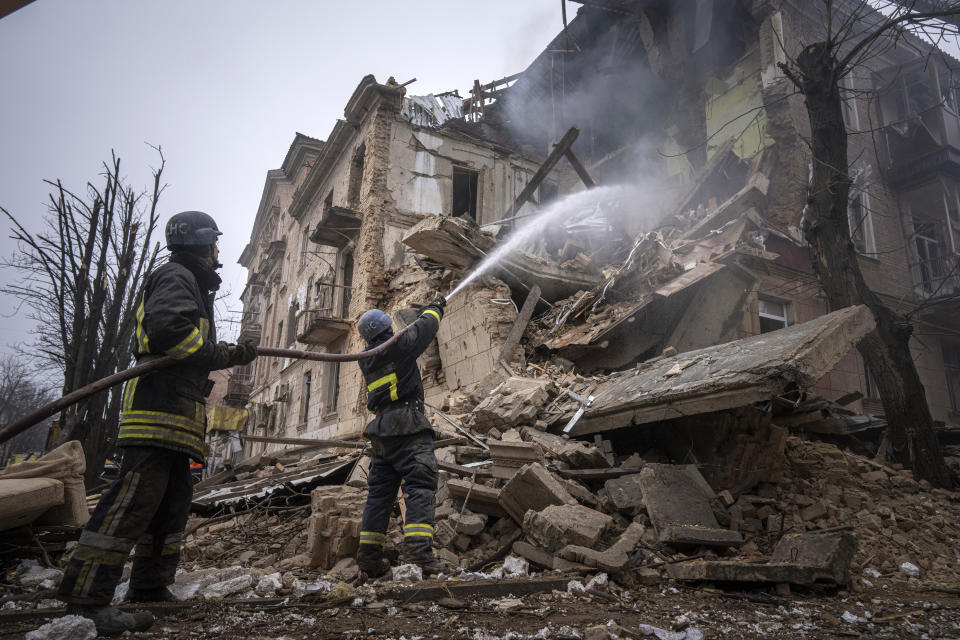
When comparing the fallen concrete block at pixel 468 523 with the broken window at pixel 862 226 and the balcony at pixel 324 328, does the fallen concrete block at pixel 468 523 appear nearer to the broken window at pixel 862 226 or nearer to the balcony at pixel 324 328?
the balcony at pixel 324 328

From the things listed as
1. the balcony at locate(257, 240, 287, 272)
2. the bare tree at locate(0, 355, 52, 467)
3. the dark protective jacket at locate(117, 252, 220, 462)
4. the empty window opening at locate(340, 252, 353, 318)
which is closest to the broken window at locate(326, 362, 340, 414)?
the empty window opening at locate(340, 252, 353, 318)

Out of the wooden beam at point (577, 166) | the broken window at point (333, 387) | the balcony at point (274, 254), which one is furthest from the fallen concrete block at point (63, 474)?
the balcony at point (274, 254)

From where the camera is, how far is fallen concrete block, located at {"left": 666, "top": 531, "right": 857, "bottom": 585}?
10.7ft

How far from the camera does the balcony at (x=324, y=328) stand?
15.8m

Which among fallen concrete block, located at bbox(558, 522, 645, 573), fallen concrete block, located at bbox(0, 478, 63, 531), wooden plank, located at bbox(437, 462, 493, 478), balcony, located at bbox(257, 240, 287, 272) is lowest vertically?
fallen concrete block, located at bbox(558, 522, 645, 573)

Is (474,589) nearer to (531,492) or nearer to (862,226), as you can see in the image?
(531,492)

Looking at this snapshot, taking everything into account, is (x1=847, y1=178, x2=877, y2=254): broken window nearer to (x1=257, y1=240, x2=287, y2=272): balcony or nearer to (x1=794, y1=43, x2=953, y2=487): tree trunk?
(x1=794, y1=43, x2=953, y2=487): tree trunk

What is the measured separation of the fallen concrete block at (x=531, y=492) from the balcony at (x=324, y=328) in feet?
39.6

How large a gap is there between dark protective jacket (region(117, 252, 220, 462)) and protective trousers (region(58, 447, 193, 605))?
10 centimetres

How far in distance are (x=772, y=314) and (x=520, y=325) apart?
20.9 feet

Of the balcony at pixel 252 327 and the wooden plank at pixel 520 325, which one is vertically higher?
the balcony at pixel 252 327

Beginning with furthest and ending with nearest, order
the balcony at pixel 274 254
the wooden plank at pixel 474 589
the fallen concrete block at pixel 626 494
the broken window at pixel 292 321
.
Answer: the balcony at pixel 274 254, the broken window at pixel 292 321, the fallen concrete block at pixel 626 494, the wooden plank at pixel 474 589

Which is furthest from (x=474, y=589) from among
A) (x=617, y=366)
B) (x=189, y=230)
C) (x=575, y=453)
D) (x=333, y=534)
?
(x=617, y=366)

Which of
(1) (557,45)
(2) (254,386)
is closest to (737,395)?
(1) (557,45)
